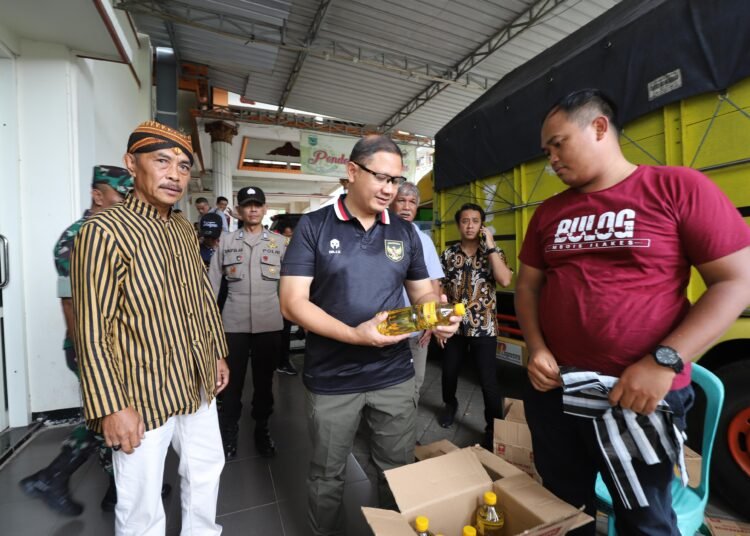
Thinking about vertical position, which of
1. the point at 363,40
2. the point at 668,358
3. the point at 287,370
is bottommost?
the point at 287,370

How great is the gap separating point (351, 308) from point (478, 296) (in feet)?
5.14

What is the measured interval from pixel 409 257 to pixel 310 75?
7909 mm

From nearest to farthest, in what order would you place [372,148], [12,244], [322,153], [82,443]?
[372,148] < [82,443] < [12,244] < [322,153]

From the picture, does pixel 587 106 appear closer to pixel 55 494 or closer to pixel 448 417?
pixel 448 417

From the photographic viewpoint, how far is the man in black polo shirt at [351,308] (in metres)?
1.36

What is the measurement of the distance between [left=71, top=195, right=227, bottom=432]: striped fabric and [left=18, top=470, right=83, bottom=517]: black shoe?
131 centimetres

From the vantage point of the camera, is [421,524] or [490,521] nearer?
[421,524]

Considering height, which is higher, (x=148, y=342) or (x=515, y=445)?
(x=148, y=342)

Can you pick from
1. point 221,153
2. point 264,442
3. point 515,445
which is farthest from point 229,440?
point 221,153

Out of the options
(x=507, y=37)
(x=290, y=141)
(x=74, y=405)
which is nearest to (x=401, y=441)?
(x=74, y=405)

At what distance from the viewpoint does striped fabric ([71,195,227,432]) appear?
1.15 meters

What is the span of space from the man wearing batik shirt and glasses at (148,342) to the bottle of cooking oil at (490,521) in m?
1.08

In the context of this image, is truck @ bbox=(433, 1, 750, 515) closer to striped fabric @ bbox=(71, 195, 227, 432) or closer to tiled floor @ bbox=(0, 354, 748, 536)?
tiled floor @ bbox=(0, 354, 748, 536)

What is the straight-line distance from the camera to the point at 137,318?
4.07ft
